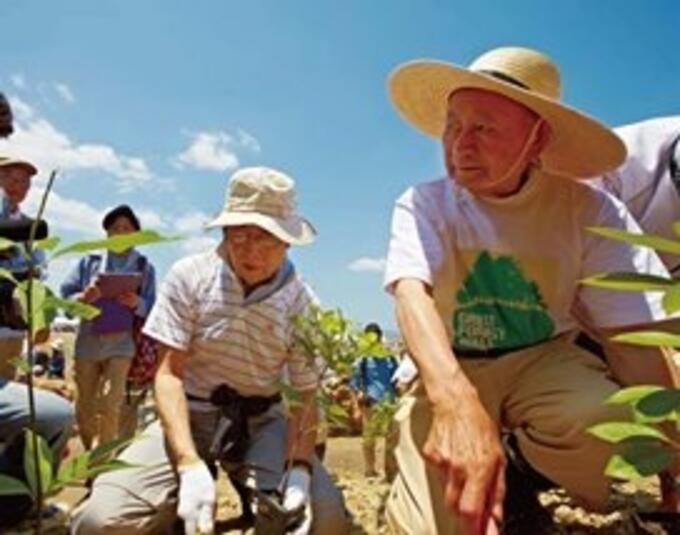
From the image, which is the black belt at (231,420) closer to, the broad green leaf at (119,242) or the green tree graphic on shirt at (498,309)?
the green tree graphic on shirt at (498,309)

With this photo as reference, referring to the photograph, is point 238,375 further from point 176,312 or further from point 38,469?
point 38,469

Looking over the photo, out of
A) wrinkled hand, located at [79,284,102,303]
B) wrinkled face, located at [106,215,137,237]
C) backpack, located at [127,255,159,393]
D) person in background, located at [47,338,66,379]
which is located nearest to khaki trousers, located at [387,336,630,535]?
wrinkled hand, located at [79,284,102,303]

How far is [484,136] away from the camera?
2084 mm

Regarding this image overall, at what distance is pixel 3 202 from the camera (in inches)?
148

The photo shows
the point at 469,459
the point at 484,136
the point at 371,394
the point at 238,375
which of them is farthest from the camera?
the point at 371,394

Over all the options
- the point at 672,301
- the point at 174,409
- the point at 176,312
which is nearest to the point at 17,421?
the point at 174,409

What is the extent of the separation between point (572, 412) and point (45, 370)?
13.9 m

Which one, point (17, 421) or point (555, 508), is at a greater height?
point (17, 421)

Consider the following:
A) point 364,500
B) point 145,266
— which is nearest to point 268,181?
point 364,500

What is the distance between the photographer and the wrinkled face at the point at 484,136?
2080 millimetres

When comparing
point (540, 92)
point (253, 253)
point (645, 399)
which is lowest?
point (645, 399)

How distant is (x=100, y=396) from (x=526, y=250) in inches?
137

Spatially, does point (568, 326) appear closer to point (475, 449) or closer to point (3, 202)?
point (475, 449)

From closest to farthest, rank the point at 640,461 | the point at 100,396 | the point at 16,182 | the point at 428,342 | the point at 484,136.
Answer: the point at 640,461 < the point at 428,342 < the point at 484,136 < the point at 16,182 < the point at 100,396
